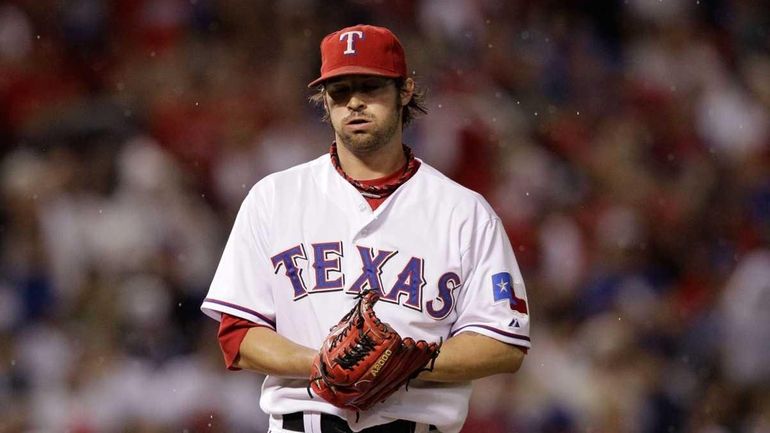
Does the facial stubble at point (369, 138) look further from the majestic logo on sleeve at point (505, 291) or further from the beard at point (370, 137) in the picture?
the majestic logo on sleeve at point (505, 291)

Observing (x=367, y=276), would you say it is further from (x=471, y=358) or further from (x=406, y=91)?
(x=406, y=91)

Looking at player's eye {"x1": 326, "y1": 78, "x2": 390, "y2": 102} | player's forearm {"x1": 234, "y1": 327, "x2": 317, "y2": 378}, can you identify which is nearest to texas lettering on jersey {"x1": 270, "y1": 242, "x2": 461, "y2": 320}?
player's forearm {"x1": 234, "y1": 327, "x2": 317, "y2": 378}

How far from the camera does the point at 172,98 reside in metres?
4.74

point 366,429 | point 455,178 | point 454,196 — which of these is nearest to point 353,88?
point 454,196

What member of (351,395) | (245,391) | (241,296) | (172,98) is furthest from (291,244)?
(172,98)

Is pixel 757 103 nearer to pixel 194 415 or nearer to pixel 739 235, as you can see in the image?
pixel 739 235

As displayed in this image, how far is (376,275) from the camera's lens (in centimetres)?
233

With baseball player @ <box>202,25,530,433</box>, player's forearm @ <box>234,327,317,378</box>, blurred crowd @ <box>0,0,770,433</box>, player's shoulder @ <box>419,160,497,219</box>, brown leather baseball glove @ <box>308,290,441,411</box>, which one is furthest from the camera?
blurred crowd @ <box>0,0,770,433</box>

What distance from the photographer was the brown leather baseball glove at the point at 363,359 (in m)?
2.06

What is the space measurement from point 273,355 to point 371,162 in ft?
1.66

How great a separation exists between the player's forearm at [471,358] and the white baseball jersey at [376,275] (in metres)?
0.02

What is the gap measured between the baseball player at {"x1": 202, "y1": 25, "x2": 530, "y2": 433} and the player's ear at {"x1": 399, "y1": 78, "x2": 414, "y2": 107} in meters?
0.03

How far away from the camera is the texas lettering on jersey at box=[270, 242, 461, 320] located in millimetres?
2307

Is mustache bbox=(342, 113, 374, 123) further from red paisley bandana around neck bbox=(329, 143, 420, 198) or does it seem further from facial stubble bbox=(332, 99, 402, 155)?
red paisley bandana around neck bbox=(329, 143, 420, 198)
